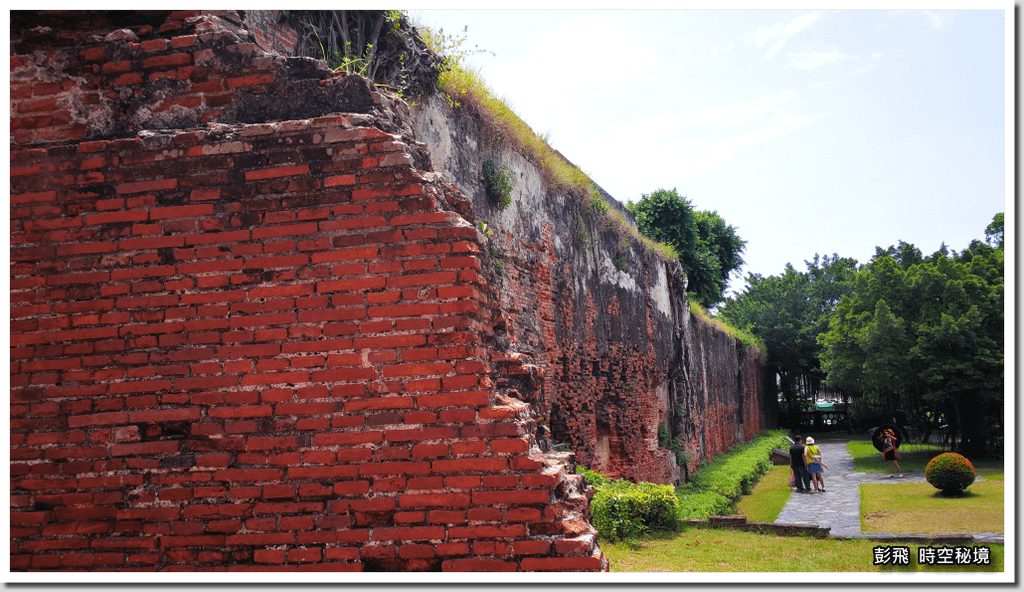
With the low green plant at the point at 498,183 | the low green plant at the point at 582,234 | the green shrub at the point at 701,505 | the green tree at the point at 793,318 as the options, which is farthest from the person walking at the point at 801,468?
the green tree at the point at 793,318

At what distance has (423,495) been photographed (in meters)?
3.09

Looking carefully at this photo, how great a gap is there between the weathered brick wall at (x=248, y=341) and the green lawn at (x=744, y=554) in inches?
167

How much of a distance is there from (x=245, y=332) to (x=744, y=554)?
6.47 metres

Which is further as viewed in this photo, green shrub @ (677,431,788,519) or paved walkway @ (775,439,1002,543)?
green shrub @ (677,431,788,519)

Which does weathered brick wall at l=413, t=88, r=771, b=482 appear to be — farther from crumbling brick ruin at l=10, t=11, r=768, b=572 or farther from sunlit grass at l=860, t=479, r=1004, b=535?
sunlit grass at l=860, t=479, r=1004, b=535

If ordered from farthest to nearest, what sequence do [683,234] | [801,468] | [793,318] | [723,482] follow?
[793,318] → [683,234] → [801,468] → [723,482]

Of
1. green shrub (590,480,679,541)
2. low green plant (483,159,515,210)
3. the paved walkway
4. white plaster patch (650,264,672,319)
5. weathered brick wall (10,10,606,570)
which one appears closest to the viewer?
weathered brick wall (10,10,606,570)

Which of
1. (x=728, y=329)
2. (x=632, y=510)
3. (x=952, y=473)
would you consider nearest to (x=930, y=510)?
(x=952, y=473)

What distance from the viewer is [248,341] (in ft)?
10.8

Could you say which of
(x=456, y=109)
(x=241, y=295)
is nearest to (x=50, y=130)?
(x=241, y=295)

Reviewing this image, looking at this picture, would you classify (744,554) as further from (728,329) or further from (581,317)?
(728,329)

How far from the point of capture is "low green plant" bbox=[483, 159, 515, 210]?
788cm

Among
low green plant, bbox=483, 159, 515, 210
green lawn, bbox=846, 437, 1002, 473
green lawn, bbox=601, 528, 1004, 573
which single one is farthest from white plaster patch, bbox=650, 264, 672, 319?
low green plant, bbox=483, 159, 515, 210

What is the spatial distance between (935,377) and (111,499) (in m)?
17.6
